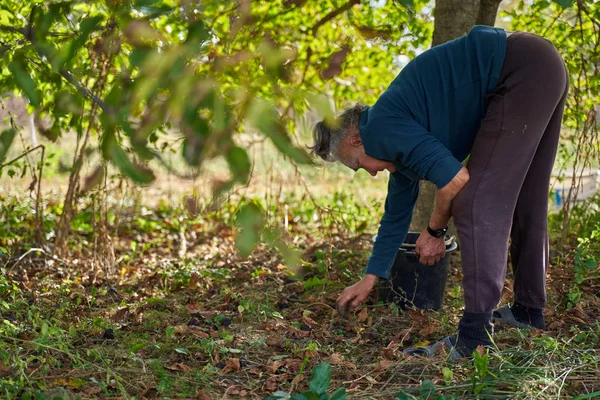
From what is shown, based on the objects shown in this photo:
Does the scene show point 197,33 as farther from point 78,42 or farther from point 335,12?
point 335,12

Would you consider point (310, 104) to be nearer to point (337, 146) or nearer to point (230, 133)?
point (230, 133)

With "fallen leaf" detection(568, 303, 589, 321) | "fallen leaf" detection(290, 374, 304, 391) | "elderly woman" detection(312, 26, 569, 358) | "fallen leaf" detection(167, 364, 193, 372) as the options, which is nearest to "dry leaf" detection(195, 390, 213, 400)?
"fallen leaf" detection(167, 364, 193, 372)

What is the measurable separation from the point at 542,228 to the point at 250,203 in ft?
7.51

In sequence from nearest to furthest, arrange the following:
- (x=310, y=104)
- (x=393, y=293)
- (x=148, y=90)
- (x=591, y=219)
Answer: (x=310, y=104), (x=148, y=90), (x=393, y=293), (x=591, y=219)

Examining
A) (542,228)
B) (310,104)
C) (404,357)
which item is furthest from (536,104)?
(310,104)

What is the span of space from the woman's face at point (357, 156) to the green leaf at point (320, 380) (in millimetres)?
942

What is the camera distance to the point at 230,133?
3.97 ft

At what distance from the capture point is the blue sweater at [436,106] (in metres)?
2.68

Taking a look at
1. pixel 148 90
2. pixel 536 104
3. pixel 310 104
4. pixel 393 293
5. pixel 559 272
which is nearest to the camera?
pixel 310 104

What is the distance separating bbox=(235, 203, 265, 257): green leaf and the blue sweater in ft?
5.15

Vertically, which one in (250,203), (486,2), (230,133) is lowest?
(250,203)

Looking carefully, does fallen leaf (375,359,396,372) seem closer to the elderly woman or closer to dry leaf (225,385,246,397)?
the elderly woman

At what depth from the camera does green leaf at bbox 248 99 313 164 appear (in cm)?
110

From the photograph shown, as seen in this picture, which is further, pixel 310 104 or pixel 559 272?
pixel 559 272
